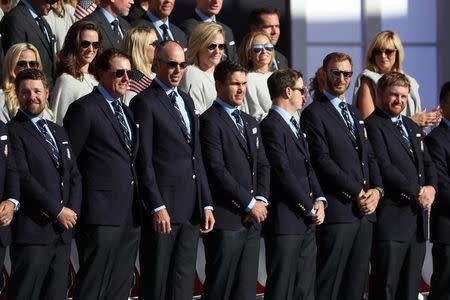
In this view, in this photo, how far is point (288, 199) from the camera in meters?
11.9

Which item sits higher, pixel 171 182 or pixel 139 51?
pixel 139 51

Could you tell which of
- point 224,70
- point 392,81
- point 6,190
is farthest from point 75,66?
point 392,81

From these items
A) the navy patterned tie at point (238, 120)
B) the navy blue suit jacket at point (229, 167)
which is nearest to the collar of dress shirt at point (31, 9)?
the navy blue suit jacket at point (229, 167)

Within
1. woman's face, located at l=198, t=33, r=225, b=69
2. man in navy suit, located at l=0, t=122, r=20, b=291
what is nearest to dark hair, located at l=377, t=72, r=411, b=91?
woman's face, located at l=198, t=33, r=225, b=69

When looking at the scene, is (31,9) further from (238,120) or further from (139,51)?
(238,120)

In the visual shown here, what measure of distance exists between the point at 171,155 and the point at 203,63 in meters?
1.50

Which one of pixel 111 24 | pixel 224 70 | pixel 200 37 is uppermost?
pixel 111 24

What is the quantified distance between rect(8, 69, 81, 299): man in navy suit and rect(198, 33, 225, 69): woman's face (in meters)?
1.99

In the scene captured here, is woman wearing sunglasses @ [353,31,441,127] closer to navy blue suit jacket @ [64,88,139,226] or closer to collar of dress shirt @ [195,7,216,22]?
collar of dress shirt @ [195,7,216,22]

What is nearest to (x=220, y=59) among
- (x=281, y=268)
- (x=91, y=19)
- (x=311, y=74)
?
(x=91, y=19)

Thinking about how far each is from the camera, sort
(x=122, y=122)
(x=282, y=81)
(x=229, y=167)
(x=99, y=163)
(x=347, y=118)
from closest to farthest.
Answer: (x=99, y=163) < (x=122, y=122) < (x=229, y=167) < (x=282, y=81) < (x=347, y=118)

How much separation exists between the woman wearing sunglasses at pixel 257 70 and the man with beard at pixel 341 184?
2.18ft

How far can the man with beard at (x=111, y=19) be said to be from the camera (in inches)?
499

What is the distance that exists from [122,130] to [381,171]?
2334mm
